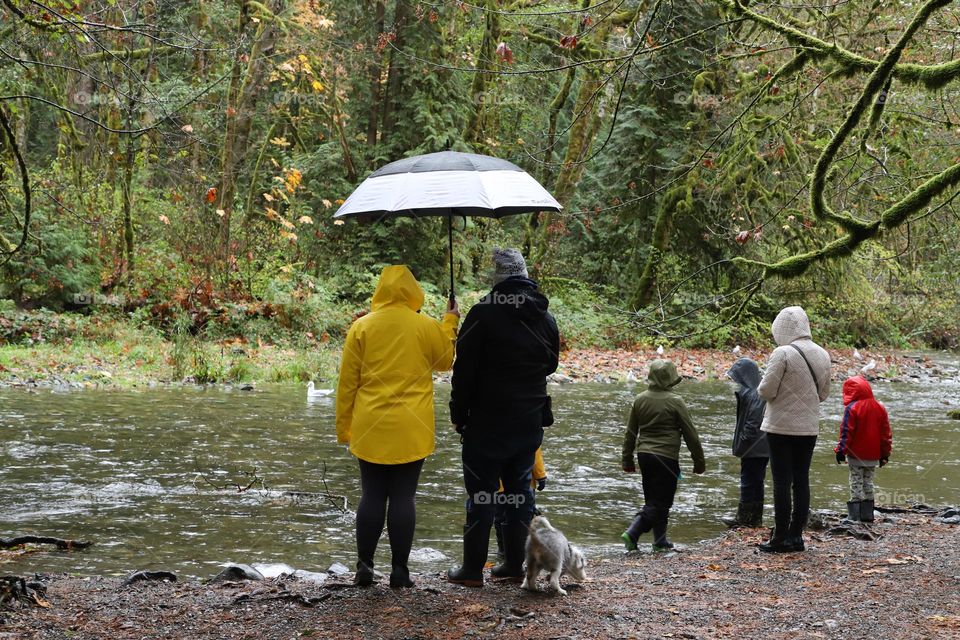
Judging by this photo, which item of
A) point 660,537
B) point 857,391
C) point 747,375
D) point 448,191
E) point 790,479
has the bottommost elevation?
point 660,537

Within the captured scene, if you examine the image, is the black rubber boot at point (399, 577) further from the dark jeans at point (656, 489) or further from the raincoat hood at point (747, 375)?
the raincoat hood at point (747, 375)

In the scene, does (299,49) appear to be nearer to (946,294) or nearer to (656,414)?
A: (946,294)

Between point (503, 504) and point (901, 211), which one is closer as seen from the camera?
point (503, 504)

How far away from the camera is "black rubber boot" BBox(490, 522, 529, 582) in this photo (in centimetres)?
602

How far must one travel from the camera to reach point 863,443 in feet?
28.0

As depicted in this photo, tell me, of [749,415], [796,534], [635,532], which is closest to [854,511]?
[749,415]

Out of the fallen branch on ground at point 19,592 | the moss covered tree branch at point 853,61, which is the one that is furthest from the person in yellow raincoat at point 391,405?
the moss covered tree branch at point 853,61

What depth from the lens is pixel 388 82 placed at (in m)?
25.4

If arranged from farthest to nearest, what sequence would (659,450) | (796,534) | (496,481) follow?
(659,450) < (796,534) < (496,481)

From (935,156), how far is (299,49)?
50.3ft

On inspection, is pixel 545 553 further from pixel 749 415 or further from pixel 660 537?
pixel 749 415

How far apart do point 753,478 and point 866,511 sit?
1149mm

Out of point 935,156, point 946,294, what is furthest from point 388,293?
point 946,294

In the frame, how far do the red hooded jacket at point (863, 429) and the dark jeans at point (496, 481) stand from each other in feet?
13.3
